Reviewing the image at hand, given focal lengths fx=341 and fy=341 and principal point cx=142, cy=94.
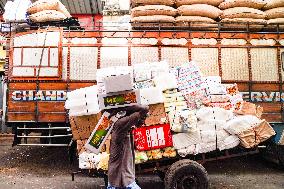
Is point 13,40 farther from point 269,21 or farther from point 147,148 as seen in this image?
point 269,21

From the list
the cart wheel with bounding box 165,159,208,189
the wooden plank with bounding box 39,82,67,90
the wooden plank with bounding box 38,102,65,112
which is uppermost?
the wooden plank with bounding box 39,82,67,90

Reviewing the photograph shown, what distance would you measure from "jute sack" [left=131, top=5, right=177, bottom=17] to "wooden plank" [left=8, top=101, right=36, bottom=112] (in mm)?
3414

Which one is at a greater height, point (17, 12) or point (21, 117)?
point (17, 12)

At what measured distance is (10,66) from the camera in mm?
8266

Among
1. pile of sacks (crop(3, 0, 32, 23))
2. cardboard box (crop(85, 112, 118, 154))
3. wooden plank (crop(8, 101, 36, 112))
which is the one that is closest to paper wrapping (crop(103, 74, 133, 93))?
cardboard box (crop(85, 112, 118, 154))

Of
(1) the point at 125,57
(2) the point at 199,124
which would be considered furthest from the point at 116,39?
(2) the point at 199,124

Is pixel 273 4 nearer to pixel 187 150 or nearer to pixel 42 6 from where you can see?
pixel 187 150

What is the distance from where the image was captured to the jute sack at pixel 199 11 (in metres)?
8.32

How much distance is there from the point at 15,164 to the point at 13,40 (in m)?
3.10

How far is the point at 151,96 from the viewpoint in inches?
229

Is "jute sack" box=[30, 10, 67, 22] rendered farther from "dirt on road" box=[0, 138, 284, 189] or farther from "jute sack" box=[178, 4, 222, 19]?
"dirt on road" box=[0, 138, 284, 189]

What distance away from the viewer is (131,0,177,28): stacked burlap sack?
8273mm

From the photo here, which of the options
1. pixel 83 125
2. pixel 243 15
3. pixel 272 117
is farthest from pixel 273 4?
pixel 83 125

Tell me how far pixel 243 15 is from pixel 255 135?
3741mm
